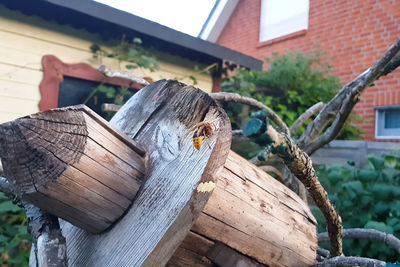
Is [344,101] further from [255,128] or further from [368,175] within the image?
[368,175]

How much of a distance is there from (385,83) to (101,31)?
14.5 feet

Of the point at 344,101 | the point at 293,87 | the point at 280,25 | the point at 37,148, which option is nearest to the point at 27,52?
the point at 344,101

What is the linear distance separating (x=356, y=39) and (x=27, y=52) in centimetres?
531

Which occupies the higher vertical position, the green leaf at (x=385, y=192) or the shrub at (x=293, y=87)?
the shrub at (x=293, y=87)

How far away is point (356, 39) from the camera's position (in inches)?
247

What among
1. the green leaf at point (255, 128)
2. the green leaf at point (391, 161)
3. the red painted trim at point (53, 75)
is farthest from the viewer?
the red painted trim at point (53, 75)

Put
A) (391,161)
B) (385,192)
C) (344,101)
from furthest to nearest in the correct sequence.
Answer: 1. (391,161)
2. (385,192)
3. (344,101)

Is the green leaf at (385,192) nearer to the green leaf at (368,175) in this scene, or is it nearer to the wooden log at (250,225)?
the green leaf at (368,175)

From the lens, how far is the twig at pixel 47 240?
672 millimetres

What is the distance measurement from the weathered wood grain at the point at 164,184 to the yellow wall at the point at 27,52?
101 inches

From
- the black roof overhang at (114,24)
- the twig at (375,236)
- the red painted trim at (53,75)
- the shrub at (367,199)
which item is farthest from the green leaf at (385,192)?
the red painted trim at (53,75)

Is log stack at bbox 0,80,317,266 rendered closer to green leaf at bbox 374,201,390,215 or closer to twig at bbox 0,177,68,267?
twig at bbox 0,177,68,267

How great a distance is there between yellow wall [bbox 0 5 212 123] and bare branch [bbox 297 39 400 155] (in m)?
2.42

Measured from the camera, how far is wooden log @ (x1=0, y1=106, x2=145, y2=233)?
644 mm
